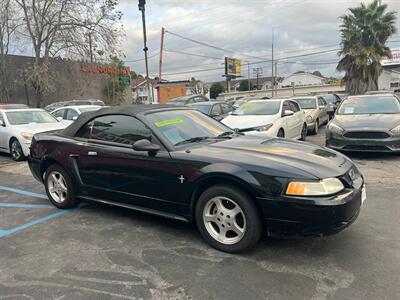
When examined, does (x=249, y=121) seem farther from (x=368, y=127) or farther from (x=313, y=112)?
(x=313, y=112)

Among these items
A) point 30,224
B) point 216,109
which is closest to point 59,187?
point 30,224

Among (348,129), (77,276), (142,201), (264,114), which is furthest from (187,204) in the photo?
(264,114)

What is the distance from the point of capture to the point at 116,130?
4.52 m

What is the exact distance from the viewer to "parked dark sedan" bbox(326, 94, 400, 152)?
7.62 m

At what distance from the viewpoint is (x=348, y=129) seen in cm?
795

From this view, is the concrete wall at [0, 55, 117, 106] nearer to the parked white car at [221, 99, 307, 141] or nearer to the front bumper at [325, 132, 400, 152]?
the parked white car at [221, 99, 307, 141]

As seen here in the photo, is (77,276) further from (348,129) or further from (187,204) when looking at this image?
(348,129)

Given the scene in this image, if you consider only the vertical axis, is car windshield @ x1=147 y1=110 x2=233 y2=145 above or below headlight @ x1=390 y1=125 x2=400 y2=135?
above

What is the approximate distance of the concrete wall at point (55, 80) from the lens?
25.8 metres

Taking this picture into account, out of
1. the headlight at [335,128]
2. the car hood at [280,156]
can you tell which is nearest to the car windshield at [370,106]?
the headlight at [335,128]

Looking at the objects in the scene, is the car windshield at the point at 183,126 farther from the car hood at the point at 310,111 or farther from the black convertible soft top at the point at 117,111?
the car hood at the point at 310,111

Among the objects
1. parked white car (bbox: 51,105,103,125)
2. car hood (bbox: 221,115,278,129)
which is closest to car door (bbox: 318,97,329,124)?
car hood (bbox: 221,115,278,129)

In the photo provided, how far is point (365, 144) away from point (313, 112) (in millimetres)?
5619

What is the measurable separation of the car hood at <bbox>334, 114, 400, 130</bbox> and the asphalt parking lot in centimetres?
330
